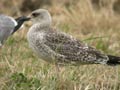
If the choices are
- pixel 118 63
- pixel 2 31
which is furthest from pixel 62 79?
pixel 2 31

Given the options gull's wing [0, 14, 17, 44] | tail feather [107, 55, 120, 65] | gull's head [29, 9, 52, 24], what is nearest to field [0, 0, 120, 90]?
tail feather [107, 55, 120, 65]

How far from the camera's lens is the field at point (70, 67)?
221 inches

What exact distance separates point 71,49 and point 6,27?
107 centimetres

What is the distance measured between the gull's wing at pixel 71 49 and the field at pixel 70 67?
0.10 meters

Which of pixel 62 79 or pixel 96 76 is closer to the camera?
pixel 62 79

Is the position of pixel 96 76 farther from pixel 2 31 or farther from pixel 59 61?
pixel 2 31

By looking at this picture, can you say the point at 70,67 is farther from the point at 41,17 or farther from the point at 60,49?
the point at 41,17

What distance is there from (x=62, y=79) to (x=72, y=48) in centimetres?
86

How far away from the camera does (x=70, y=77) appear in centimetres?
574

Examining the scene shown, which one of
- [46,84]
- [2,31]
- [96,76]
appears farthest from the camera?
[2,31]

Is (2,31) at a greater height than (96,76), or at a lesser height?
greater

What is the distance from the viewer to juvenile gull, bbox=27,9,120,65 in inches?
246

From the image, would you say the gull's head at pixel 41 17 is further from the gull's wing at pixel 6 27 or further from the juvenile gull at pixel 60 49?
the gull's wing at pixel 6 27

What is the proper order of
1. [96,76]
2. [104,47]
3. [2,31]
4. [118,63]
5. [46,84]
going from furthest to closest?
[104,47] < [2,31] < [118,63] < [96,76] < [46,84]
